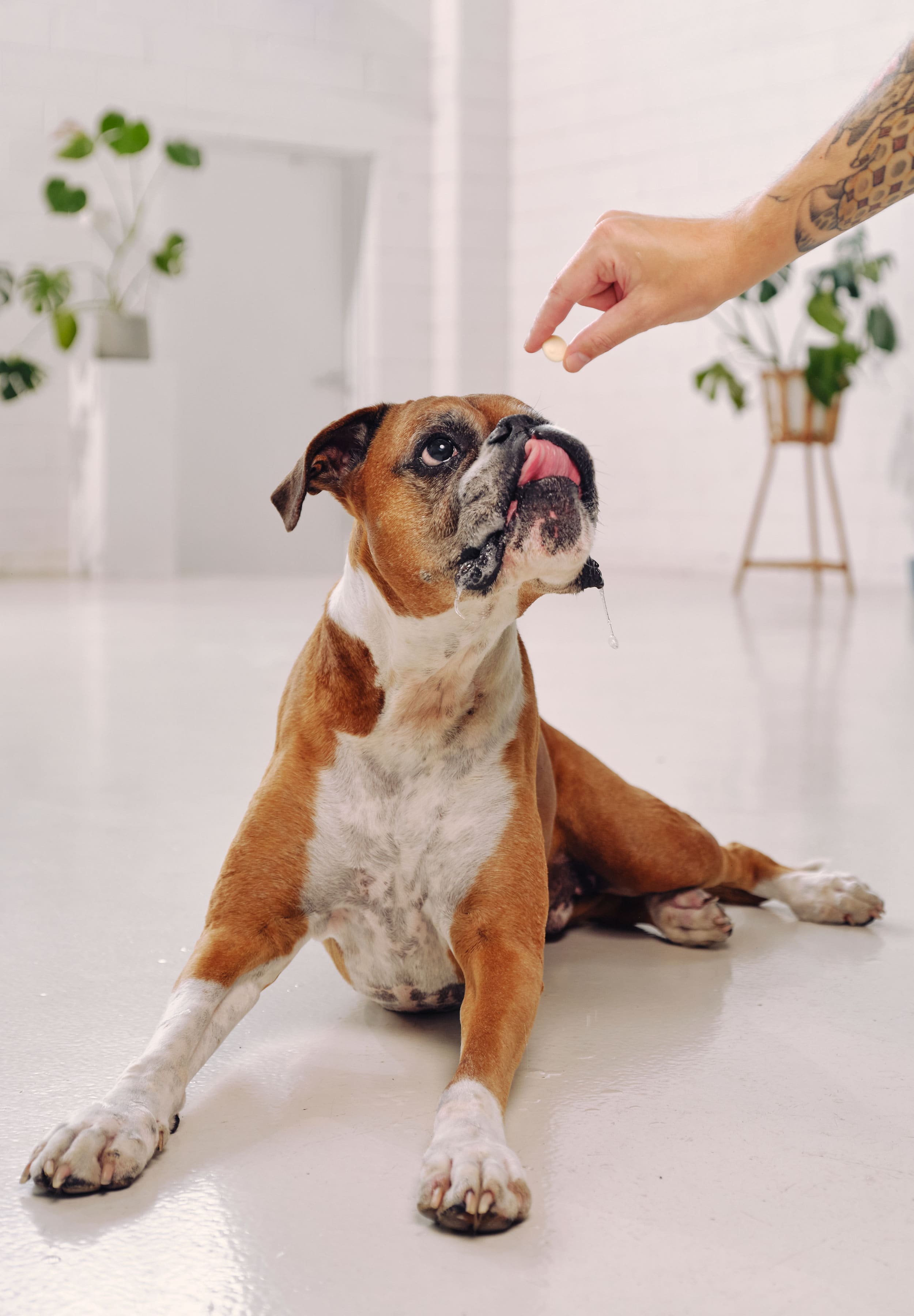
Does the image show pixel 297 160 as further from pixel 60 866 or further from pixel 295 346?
pixel 60 866

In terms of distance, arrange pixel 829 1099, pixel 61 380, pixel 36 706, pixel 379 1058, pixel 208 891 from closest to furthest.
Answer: pixel 829 1099
pixel 379 1058
pixel 208 891
pixel 36 706
pixel 61 380

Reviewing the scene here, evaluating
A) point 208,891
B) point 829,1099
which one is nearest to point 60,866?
point 208,891

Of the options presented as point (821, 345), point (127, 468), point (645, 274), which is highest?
point (821, 345)

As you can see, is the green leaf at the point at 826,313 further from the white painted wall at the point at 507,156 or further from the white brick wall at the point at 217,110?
the white brick wall at the point at 217,110

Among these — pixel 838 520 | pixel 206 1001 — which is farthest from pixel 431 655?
pixel 838 520

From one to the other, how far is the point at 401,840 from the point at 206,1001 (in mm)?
291

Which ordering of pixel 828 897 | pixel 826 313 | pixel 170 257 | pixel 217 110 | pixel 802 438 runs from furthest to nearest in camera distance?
pixel 217 110, pixel 170 257, pixel 802 438, pixel 826 313, pixel 828 897

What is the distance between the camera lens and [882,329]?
Answer: 23.9ft

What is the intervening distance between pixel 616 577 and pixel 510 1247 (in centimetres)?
833

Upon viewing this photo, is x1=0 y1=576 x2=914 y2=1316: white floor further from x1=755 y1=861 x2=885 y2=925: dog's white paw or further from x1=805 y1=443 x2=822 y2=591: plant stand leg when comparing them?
x1=805 y1=443 x2=822 y2=591: plant stand leg

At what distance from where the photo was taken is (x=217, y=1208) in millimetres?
1160

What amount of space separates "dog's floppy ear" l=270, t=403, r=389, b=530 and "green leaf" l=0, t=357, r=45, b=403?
23.7 ft

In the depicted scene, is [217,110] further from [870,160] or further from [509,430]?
[509,430]

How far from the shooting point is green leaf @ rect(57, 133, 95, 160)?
7980 mm
